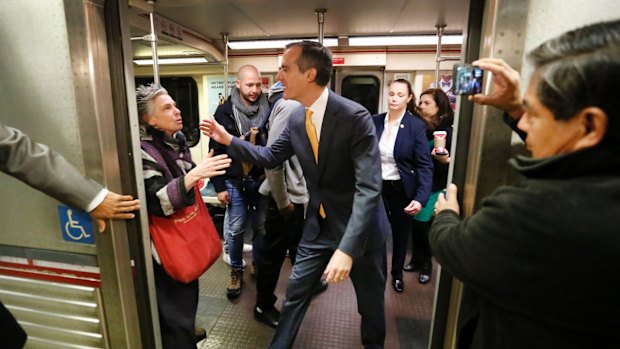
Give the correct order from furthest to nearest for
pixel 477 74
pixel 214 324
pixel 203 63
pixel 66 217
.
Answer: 1. pixel 203 63
2. pixel 214 324
3. pixel 66 217
4. pixel 477 74

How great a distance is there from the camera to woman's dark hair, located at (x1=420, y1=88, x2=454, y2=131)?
10.8 ft

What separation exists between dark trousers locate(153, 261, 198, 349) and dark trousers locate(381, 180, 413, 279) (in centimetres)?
187

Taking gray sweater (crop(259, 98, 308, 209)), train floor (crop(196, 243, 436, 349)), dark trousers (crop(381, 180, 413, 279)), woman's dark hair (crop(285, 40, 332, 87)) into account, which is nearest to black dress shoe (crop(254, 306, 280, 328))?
train floor (crop(196, 243, 436, 349))

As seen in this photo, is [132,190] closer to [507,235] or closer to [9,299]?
[9,299]

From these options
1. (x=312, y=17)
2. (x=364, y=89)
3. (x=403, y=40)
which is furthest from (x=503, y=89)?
(x=364, y=89)

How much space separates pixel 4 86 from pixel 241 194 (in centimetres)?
186

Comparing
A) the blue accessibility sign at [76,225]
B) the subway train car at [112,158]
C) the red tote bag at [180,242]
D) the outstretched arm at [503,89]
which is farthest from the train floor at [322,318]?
the outstretched arm at [503,89]

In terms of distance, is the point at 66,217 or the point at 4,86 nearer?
the point at 4,86

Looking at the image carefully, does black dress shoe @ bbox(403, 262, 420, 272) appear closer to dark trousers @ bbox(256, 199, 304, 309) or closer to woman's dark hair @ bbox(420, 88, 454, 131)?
woman's dark hair @ bbox(420, 88, 454, 131)

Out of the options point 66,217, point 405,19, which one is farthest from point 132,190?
point 405,19

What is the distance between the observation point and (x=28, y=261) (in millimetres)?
1845

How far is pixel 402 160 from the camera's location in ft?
9.73

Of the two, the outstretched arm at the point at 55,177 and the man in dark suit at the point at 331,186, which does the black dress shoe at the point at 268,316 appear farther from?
the outstretched arm at the point at 55,177

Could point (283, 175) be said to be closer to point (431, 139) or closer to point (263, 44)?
point (431, 139)
